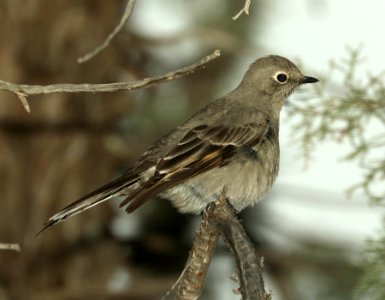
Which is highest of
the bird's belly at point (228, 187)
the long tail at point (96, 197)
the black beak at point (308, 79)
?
the black beak at point (308, 79)

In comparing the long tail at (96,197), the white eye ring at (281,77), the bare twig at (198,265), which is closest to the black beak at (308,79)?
the white eye ring at (281,77)

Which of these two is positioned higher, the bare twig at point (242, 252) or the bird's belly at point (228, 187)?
the bird's belly at point (228, 187)

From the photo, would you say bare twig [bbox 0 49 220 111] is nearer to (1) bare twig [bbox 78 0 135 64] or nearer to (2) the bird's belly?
(1) bare twig [bbox 78 0 135 64]

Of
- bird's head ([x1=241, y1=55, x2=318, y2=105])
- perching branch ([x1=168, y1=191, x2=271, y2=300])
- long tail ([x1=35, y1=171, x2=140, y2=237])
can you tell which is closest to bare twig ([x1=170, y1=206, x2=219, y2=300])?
perching branch ([x1=168, y1=191, x2=271, y2=300])

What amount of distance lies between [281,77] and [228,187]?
5.61ft

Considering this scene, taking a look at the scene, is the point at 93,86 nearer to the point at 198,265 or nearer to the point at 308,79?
the point at 198,265

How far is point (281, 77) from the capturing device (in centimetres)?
904

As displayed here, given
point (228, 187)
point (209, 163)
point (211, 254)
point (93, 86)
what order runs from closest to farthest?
point (93, 86), point (211, 254), point (209, 163), point (228, 187)

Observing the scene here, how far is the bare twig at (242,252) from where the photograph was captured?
14.8ft

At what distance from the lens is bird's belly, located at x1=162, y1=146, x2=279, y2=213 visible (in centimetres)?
768

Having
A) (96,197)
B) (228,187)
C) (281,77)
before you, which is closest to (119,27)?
(96,197)

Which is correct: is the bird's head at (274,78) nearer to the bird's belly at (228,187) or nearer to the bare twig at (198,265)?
the bird's belly at (228,187)

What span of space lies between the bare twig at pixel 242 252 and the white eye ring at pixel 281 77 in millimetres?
3262

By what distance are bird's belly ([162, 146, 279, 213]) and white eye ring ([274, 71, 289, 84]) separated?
142 cm
